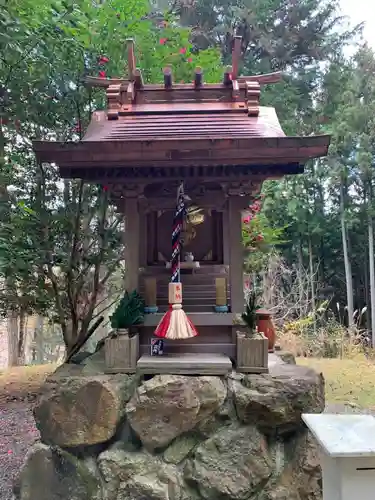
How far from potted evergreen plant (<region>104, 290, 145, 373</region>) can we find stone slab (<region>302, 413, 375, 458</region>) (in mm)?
1592

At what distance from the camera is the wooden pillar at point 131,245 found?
3.22m

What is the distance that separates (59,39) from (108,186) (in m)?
1.72

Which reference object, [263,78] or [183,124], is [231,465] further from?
[263,78]

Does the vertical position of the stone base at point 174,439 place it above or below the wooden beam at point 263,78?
below

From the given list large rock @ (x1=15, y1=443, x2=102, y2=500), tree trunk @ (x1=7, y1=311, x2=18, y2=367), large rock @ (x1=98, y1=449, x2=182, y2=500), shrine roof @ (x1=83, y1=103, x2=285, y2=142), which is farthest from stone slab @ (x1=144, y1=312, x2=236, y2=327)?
tree trunk @ (x1=7, y1=311, x2=18, y2=367)

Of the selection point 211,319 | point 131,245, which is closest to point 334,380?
point 211,319

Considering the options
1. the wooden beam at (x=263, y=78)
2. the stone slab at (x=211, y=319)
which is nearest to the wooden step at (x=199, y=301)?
the stone slab at (x=211, y=319)

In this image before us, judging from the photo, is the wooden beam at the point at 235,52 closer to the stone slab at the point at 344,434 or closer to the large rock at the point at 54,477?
the stone slab at the point at 344,434

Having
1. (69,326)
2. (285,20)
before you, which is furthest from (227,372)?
(285,20)

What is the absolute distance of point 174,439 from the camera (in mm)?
2816

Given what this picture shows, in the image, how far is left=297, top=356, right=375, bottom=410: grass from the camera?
5.11 meters

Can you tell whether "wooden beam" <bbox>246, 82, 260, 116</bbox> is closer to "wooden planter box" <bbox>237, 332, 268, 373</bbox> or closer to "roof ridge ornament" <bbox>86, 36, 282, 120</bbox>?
"roof ridge ornament" <bbox>86, 36, 282, 120</bbox>

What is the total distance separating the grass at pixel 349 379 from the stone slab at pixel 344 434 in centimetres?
364

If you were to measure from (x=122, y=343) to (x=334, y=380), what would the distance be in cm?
427
